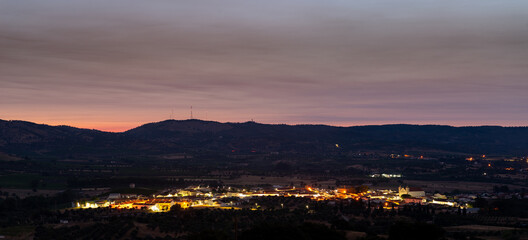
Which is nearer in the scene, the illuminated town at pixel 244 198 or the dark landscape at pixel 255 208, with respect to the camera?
the dark landscape at pixel 255 208

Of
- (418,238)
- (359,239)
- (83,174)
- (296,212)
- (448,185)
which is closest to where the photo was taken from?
(418,238)

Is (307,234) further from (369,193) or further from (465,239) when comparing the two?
(369,193)

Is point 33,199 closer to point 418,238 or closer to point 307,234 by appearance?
point 307,234

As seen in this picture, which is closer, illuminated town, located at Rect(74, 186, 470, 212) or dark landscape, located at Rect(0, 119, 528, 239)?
dark landscape, located at Rect(0, 119, 528, 239)

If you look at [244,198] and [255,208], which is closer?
[255,208]

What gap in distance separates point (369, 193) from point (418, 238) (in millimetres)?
69137

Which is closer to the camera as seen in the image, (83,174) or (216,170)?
(83,174)

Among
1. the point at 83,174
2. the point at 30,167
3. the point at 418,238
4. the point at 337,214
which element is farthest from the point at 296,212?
the point at 30,167

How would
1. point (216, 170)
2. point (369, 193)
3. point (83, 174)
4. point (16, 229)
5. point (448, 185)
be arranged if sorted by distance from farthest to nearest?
point (216, 170), point (83, 174), point (448, 185), point (369, 193), point (16, 229)

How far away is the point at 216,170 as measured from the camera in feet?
620

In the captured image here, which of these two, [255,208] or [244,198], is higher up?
[244,198]

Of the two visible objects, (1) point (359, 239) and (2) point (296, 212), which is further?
(2) point (296, 212)

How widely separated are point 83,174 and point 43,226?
318 ft

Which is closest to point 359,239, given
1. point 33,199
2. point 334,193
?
point 334,193
